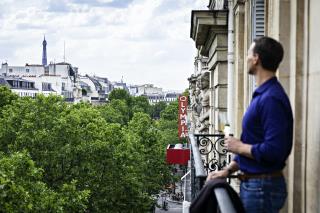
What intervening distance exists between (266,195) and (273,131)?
21.2 inches

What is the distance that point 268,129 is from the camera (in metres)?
3.95

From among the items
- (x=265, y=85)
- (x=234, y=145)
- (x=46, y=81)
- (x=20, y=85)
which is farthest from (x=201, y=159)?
(x=46, y=81)

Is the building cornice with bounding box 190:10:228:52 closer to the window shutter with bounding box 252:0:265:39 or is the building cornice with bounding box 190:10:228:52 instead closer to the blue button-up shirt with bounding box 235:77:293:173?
the window shutter with bounding box 252:0:265:39

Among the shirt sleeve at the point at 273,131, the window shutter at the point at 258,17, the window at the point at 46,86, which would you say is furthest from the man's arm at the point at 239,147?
the window at the point at 46,86

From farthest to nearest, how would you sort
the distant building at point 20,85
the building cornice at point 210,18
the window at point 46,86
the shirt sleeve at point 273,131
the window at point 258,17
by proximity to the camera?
the window at point 46,86 → the distant building at point 20,85 → the building cornice at point 210,18 → the window at point 258,17 → the shirt sleeve at point 273,131

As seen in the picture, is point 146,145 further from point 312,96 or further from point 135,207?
point 312,96

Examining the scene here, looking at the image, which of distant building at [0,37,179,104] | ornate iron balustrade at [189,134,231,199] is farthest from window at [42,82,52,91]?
ornate iron balustrade at [189,134,231,199]

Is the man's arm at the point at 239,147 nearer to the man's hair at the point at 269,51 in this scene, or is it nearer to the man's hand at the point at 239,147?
the man's hand at the point at 239,147

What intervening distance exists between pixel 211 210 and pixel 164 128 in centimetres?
8856

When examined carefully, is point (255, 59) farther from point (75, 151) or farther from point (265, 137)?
point (75, 151)

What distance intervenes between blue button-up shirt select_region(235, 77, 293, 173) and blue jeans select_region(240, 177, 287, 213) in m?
0.08

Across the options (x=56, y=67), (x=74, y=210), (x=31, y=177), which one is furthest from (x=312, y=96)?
A: (x=56, y=67)

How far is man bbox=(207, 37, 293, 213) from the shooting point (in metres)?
3.95

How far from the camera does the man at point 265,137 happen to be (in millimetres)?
3953
